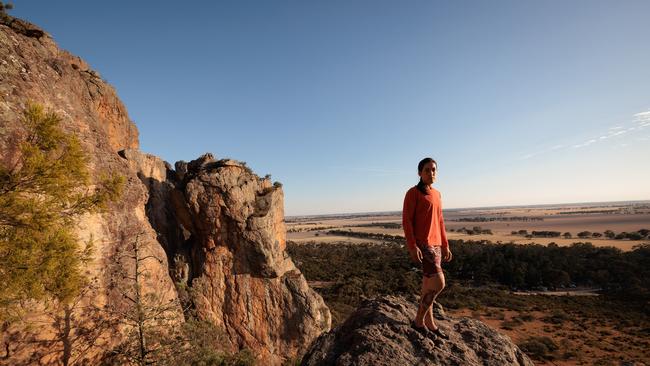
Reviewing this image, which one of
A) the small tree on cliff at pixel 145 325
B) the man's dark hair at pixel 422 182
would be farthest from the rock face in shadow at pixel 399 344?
the small tree on cliff at pixel 145 325

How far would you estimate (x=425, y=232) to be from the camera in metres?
4.66

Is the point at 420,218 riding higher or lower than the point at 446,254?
higher

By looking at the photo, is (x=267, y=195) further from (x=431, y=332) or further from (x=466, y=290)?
(x=466, y=290)

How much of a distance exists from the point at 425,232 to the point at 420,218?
0.22 metres

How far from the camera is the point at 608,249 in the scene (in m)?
46.8

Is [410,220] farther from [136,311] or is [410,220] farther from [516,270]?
[516,270]

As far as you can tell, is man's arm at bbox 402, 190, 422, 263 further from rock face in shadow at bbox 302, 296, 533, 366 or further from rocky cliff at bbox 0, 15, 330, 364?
rocky cliff at bbox 0, 15, 330, 364

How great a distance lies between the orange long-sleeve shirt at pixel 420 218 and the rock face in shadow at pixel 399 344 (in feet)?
4.76

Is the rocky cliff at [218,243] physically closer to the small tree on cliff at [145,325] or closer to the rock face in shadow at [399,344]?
the small tree on cliff at [145,325]

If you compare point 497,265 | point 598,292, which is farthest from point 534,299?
point 497,265

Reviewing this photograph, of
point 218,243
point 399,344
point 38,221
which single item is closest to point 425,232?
point 399,344

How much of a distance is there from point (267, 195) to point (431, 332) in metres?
15.1

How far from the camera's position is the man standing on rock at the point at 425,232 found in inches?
180

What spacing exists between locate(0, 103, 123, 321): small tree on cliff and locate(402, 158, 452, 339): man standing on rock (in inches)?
262
